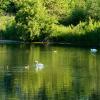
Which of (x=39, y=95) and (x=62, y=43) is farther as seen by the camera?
(x=62, y=43)

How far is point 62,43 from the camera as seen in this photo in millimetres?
78812

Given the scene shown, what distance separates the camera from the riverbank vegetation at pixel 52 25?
77.9 m

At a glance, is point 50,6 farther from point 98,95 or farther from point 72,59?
point 98,95

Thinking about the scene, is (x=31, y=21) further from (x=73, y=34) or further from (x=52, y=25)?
(x=73, y=34)

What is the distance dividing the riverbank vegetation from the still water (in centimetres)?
2366

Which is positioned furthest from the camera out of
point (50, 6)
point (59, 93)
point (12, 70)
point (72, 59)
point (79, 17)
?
point (50, 6)

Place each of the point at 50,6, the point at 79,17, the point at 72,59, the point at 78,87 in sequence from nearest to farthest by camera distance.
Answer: the point at 78,87, the point at 72,59, the point at 79,17, the point at 50,6

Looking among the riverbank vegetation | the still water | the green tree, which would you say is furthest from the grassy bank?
the still water

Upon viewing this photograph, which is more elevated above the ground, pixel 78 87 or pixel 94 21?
pixel 94 21

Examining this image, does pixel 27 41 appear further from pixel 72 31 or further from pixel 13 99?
pixel 13 99

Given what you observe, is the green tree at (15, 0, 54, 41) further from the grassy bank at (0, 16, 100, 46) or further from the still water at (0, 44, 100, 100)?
the still water at (0, 44, 100, 100)

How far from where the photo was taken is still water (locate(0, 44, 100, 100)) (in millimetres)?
28719

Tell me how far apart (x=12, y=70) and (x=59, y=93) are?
41.0 feet

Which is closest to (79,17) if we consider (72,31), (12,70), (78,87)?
(72,31)
